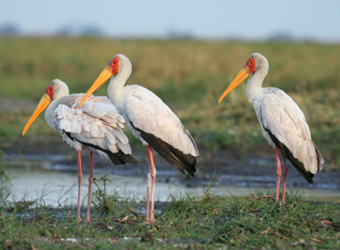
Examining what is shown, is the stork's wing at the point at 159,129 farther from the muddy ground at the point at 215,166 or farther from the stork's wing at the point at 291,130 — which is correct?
the muddy ground at the point at 215,166

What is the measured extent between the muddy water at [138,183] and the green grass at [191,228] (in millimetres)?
857

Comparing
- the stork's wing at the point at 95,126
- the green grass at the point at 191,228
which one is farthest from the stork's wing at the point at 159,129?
the green grass at the point at 191,228

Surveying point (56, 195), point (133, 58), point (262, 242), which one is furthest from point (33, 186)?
point (133, 58)

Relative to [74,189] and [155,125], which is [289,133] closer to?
[155,125]

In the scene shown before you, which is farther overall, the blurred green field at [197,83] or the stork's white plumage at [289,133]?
the blurred green field at [197,83]

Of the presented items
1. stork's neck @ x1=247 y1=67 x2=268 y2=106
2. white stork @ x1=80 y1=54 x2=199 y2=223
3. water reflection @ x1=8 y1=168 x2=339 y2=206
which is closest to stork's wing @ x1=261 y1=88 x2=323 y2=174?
stork's neck @ x1=247 y1=67 x2=268 y2=106

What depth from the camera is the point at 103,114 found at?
473 cm

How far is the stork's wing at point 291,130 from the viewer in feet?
15.7

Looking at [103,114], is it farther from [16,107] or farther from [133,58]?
[133,58]

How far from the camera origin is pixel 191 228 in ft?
13.4

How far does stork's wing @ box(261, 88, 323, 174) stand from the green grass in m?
0.37

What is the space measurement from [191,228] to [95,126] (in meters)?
1.24

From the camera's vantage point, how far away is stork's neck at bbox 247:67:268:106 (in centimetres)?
509

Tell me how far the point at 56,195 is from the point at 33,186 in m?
0.55
